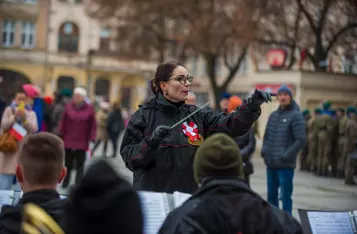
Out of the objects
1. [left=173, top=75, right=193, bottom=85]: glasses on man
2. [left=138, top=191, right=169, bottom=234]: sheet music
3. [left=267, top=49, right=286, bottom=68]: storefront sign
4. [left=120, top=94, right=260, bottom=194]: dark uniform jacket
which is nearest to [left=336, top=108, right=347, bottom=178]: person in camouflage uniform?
[left=267, top=49, right=286, bottom=68]: storefront sign

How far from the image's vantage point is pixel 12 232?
3.45 m

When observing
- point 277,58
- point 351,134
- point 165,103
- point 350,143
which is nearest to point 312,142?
point 350,143

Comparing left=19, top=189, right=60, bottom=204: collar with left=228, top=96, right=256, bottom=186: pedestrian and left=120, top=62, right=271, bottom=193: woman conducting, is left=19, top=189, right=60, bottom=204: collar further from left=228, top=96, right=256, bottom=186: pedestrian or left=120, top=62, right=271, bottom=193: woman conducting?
left=228, top=96, right=256, bottom=186: pedestrian

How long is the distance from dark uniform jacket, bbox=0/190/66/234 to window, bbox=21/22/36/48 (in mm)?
54214

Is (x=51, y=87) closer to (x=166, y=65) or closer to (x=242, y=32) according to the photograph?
(x=242, y=32)

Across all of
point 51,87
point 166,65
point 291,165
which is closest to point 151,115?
point 166,65

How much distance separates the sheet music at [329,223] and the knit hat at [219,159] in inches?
37.2

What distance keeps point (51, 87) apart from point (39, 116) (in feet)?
149

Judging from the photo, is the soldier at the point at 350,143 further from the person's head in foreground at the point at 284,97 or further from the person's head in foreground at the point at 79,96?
the person's head in foreground at the point at 284,97

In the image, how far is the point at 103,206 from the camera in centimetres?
238

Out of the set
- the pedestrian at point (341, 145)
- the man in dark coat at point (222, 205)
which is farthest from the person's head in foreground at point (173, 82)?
the pedestrian at point (341, 145)

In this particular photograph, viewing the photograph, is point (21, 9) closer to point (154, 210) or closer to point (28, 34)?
point (28, 34)

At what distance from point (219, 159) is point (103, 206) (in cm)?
109

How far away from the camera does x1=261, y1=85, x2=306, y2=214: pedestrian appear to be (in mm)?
9055
